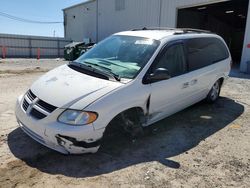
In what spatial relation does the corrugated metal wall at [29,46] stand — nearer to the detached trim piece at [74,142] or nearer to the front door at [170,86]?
the front door at [170,86]

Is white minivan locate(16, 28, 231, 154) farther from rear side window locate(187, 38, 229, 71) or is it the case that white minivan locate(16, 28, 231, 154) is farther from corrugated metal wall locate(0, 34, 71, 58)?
corrugated metal wall locate(0, 34, 71, 58)

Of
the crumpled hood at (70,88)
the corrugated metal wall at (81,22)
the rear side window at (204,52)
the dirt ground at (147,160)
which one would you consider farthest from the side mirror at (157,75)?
the corrugated metal wall at (81,22)

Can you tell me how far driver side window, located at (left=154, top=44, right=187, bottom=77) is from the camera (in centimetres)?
409

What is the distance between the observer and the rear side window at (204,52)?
4.81 metres

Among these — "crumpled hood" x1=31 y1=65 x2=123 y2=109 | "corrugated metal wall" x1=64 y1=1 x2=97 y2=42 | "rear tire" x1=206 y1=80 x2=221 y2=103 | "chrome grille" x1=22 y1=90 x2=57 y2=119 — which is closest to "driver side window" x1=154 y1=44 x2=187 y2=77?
"crumpled hood" x1=31 y1=65 x2=123 y2=109

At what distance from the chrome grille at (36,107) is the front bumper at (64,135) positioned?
0.07 metres

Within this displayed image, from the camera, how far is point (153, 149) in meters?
3.74

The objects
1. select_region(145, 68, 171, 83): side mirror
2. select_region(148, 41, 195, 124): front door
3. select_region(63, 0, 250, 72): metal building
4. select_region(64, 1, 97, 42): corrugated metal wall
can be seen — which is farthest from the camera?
select_region(64, 1, 97, 42): corrugated metal wall

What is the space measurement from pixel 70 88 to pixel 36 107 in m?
0.53

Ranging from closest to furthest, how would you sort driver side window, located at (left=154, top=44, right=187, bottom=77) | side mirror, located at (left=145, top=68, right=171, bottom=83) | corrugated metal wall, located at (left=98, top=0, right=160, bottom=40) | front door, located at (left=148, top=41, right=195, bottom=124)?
side mirror, located at (left=145, top=68, right=171, bottom=83)
front door, located at (left=148, top=41, right=195, bottom=124)
driver side window, located at (left=154, top=44, right=187, bottom=77)
corrugated metal wall, located at (left=98, top=0, right=160, bottom=40)

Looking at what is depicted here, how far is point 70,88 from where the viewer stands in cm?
336

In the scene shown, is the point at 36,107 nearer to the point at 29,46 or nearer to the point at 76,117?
the point at 76,117

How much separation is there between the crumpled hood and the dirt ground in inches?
32.6

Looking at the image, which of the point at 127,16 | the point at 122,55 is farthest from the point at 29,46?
the point at 122,55
